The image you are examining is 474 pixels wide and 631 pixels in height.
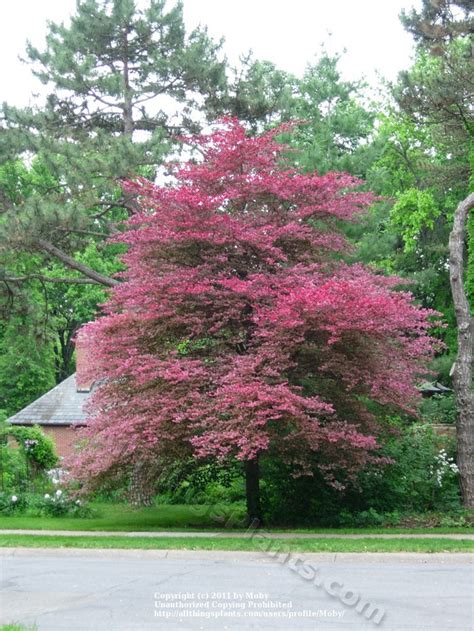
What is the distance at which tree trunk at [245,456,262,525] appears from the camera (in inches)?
640

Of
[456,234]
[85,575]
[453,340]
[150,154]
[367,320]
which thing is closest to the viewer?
[85,575]

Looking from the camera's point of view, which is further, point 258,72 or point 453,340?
point 453,340

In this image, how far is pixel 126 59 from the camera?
23.3 meters

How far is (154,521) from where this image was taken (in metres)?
17.5

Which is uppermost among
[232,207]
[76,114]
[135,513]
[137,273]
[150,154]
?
[76,114]

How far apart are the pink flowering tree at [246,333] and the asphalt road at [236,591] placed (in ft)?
7.97

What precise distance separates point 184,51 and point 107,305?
929cm

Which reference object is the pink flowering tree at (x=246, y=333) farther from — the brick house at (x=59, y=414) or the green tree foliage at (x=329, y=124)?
the brick house at (x=59, y=414)

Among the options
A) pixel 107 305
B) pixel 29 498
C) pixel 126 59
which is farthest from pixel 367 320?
pixel 126 59

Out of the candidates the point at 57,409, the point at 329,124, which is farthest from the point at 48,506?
the point at 57,409

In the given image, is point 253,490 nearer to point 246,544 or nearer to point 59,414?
point 246,544

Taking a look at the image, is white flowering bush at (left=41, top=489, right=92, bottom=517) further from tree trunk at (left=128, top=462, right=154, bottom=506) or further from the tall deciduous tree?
the tall deciduous tree

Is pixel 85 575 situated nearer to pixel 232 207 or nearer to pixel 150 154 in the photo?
pixel 232 207

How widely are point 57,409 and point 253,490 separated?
805 inches
